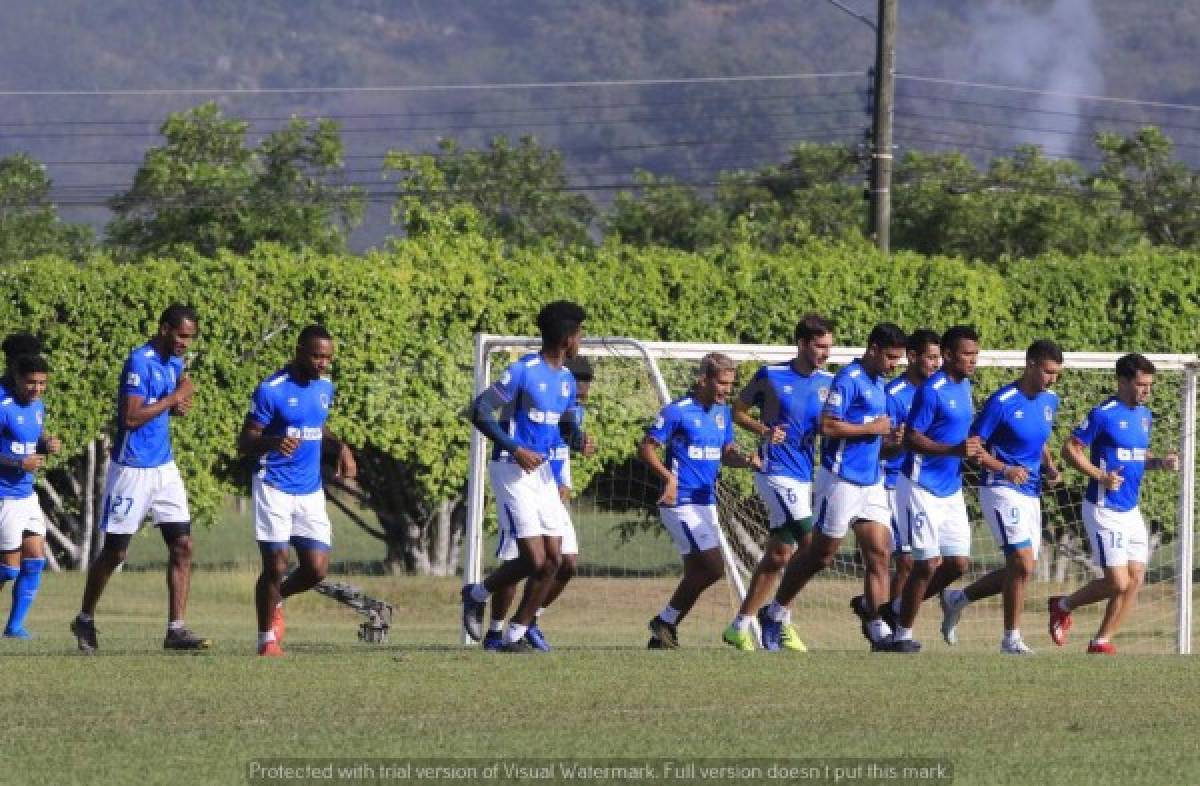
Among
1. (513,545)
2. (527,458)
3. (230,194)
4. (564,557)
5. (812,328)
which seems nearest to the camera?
(527,458)

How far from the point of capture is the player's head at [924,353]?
659 inches

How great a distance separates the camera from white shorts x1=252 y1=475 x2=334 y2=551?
14.9 meters

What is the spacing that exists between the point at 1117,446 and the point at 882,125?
16800 millimetres

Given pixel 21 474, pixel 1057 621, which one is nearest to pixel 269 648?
pixel 21 474

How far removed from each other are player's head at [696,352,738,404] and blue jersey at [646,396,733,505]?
8 centimetres

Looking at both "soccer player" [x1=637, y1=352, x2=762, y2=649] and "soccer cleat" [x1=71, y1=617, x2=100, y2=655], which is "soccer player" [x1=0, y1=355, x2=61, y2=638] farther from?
"soccer player" [x1=637, y1=352, x2=762, y2=649]

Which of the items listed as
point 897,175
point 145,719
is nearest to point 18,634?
point 145,719

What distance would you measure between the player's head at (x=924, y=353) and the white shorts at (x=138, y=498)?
5215mm

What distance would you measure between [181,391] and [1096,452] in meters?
6.55

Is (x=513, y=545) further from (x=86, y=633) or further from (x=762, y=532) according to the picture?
(x=762, y=532)

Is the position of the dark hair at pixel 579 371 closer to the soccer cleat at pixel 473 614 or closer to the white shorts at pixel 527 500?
the white shorts at pixel 527 500

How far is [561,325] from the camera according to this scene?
1495cm

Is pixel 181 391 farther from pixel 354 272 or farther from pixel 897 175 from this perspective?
pixel 897 175

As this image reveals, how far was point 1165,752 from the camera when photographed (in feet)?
36.6
